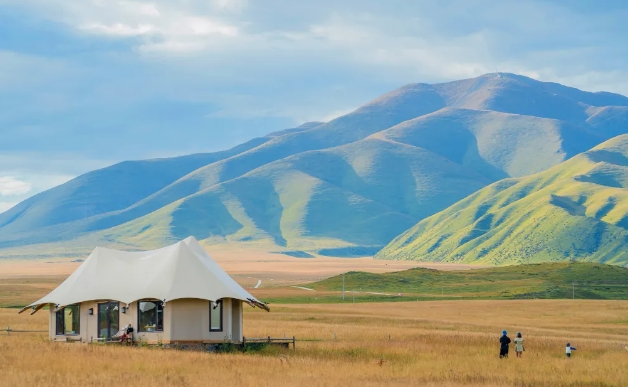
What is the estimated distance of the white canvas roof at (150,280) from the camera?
5653 centimetres

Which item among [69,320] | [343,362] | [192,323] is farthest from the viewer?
[69,320]

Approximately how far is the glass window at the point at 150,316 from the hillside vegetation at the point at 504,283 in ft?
248

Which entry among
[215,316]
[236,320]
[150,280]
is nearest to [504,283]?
[236,320]

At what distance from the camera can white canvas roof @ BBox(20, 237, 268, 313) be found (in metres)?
56.5

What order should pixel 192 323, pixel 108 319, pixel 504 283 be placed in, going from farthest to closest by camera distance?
pixel 504 283
pixel 108 319
pixel 192 323

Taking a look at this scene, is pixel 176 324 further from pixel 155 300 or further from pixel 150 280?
pixel 150 280

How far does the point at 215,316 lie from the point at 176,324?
2618 millimetres

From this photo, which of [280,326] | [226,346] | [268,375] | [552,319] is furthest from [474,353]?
[552,319]

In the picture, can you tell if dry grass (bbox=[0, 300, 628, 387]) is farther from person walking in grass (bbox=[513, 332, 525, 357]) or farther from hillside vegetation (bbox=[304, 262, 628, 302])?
hillside vegetation (bbox=[304, 262, 628, 302])

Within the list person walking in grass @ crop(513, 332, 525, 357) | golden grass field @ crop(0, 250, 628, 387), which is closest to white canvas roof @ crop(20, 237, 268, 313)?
golden grass field @ crop(0, 250, 628, 387)

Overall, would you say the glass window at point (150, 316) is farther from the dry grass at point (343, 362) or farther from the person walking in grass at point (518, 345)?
the person walking in grass at point (518, 345)

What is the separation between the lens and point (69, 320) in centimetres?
5891

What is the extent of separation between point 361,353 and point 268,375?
48.1 feet

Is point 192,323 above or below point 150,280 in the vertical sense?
below
